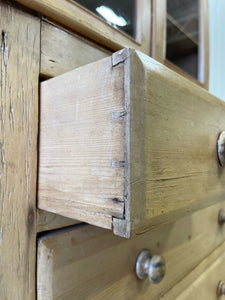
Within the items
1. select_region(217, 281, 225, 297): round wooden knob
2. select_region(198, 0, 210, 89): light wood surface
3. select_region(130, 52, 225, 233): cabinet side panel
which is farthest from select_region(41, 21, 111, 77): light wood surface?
select_region(217, 281, 225, 297): round wooden knob

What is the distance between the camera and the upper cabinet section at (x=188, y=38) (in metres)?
0.76

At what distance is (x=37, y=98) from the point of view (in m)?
0.39

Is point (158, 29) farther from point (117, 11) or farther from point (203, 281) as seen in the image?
point (203, 281)

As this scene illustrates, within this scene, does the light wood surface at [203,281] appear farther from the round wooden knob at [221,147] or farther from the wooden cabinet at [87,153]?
the round wooden knob at [221,147]

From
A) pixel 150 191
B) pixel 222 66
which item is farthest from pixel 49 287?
pixel 222 66

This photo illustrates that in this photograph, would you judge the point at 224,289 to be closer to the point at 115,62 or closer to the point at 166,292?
the point at 166,292


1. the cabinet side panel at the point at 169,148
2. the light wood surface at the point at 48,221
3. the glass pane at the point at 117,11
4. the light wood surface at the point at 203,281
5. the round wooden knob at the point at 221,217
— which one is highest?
the glass pane at the point at 117,11

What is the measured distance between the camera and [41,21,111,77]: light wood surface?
1.32ft

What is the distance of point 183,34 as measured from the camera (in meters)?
0.85

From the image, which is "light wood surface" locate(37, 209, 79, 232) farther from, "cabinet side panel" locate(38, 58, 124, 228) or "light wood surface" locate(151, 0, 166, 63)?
"light wood surface" locate(151, 0, 166, 63)

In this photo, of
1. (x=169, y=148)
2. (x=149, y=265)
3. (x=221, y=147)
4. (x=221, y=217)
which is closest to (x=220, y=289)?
(x=221, y=217)

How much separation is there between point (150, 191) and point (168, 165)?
49 mm

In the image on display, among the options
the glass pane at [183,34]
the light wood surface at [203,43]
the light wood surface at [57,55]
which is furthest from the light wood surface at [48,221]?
the light wood surface at [203,43]

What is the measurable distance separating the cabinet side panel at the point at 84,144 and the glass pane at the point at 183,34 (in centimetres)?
54
